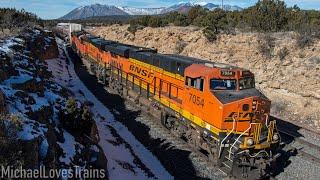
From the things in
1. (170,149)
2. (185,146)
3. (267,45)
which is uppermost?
(267,45)

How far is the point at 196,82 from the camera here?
52.0ft

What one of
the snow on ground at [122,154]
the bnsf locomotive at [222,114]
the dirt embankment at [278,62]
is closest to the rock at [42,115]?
the snow on ground at [122,154]

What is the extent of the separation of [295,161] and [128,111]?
37.9 feet

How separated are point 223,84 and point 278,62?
15.0m

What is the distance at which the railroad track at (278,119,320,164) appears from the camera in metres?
16.5

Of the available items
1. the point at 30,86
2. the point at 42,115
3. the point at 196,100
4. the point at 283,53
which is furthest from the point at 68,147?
the point at 283,53

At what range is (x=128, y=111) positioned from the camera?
24531mm

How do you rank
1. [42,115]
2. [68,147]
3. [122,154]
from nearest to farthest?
[68,147]
[42,115]
[122,154]

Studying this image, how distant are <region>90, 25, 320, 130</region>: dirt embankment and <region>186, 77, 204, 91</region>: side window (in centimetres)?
925

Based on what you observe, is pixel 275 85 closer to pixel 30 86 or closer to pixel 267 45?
pixel 267 45

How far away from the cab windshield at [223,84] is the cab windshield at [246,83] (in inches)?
11.3

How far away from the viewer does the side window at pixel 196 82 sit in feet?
50.6

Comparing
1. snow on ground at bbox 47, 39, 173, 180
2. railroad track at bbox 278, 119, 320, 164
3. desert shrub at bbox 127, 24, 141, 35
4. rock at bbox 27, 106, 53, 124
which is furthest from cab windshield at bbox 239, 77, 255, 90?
desert shrub at bbox 127, 24, 141, 35

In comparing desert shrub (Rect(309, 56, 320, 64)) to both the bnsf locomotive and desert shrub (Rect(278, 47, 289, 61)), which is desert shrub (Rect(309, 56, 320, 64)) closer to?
desert shrub (Rect(278, 47, 289, 61))
